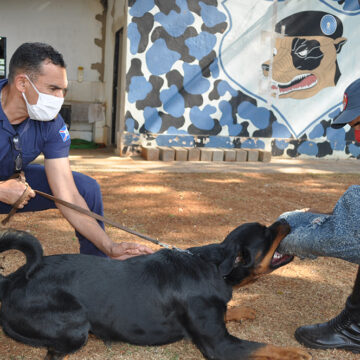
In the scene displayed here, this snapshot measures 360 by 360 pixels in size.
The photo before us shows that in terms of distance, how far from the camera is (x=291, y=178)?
8008 millimetres

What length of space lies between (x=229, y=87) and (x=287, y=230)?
7.64m

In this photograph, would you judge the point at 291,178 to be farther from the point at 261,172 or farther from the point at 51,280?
the point at 51,280

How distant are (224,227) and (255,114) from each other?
19.3 feet

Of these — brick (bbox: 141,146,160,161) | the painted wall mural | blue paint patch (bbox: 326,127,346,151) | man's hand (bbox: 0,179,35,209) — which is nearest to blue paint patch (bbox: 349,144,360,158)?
the painted wall mural

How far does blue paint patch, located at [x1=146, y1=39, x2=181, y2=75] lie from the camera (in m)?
9.27

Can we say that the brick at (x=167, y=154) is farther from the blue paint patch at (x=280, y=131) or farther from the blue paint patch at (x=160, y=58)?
the blue paint patch at (x=280, y=131)

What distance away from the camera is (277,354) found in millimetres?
2379

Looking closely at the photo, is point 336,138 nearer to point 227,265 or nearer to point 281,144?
point 281,144

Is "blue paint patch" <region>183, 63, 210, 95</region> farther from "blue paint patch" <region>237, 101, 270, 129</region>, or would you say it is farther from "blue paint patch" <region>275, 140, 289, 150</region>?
"blue paint patch" <region>275, 140, 289, 150</region>

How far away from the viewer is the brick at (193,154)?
9500mm

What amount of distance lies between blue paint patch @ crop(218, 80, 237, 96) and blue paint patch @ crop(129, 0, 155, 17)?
2272 mm

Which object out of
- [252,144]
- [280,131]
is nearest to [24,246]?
[252,144]

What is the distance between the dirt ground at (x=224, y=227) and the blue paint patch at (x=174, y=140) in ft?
6.82

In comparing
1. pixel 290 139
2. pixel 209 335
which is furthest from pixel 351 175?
pixel 209 335
